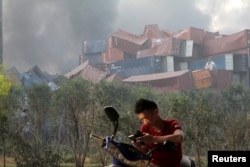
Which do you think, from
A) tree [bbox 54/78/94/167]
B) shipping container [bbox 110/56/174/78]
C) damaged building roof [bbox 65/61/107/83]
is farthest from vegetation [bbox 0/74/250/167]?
shipping container [bbox 110/56/174/78]

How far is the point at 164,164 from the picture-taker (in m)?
2.53

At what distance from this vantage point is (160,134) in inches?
102

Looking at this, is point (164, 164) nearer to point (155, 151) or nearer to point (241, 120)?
point (155, 151)

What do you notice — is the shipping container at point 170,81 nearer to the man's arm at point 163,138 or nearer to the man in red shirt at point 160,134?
the man in red shirt at point 160,134

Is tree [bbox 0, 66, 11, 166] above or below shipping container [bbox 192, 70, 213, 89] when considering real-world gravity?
below

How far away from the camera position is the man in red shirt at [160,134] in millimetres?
2438

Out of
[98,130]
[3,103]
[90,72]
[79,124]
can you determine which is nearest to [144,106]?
[98,130]

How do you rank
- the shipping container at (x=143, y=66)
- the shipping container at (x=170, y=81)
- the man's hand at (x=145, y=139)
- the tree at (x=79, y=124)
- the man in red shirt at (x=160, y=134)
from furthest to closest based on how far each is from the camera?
the shipping container at (x=143, y=66), the shipping container at (x=170, y=81), the tree at (x=79, y=124), the man in red shirt at (x=160, y=134), the man's hand at (x=145, y=139)

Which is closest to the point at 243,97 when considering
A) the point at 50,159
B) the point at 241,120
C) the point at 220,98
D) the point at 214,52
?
the point at 220,98

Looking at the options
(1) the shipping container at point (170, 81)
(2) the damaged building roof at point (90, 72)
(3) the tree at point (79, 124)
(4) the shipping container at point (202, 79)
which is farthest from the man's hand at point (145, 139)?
(2) the damaged building roof at point (90, 72)

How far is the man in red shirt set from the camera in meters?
2.44

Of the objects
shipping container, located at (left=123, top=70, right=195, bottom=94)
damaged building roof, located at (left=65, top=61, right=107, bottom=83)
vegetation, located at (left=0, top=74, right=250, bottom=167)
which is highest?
damaged building roof, located at (left=65, top=61, right=107, bottom=83)

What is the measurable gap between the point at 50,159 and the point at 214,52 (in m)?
51.9

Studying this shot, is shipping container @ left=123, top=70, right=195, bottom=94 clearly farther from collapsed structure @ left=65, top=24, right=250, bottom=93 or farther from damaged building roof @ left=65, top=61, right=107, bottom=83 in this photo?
damaged building roof @ left=65, top=61, right=107, bottom=83
